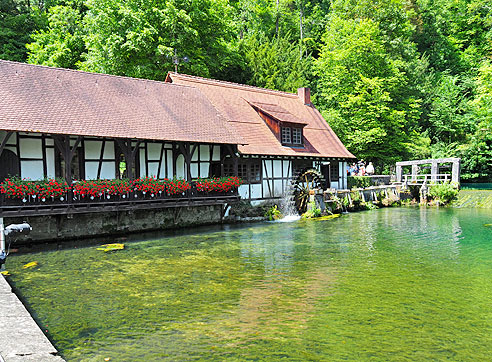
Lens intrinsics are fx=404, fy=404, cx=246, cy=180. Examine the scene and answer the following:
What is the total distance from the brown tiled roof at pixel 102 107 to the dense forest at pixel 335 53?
5680mm

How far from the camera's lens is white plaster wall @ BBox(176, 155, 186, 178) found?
17.7 m

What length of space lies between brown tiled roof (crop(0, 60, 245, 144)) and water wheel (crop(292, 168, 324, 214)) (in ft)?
14.8

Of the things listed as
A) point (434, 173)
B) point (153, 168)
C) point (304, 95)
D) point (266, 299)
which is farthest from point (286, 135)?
point (266, 299)

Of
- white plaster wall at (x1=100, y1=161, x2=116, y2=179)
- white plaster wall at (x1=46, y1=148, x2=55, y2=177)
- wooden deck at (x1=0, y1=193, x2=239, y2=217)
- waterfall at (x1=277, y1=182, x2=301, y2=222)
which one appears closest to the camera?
wooden deck at (x1=0, y1=193, x2=239, y2=217)

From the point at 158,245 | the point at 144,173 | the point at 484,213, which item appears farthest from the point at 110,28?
the point at 484,213

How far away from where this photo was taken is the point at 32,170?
46.5ft

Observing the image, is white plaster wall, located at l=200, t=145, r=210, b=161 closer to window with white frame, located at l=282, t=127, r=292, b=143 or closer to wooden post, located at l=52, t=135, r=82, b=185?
window with white frame, located at l=282, t=127, r=292, b=143

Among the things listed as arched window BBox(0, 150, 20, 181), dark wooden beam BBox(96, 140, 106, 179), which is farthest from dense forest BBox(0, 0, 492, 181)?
arched window BBox(0, 150, 20, 181)

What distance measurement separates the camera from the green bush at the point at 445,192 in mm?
26359

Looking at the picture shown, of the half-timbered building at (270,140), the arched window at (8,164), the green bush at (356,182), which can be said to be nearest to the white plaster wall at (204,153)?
the half-timbered building at (270,140)

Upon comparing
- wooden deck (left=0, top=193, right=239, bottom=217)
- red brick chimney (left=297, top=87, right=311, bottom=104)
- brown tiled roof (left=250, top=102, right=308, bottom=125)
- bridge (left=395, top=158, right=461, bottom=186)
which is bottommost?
wooden deck (left=0, top=193, right=239, bottom=217)

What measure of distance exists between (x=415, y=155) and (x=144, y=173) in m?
25.1

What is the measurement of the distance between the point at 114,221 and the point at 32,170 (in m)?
3.33

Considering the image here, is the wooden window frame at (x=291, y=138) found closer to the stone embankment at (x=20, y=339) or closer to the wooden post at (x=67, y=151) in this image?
the wooden post at (x=67, y=151)
